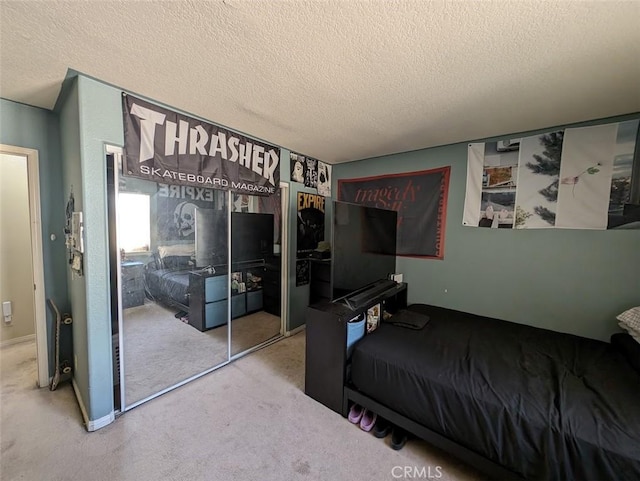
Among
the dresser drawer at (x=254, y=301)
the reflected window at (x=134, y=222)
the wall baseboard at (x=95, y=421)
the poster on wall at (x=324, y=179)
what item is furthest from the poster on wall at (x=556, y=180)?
the wall baseboard at (x=95, y=421)

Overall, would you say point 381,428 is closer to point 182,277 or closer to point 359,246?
point 359,246

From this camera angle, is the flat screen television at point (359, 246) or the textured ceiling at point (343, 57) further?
the flat screen television at point (359, 246)

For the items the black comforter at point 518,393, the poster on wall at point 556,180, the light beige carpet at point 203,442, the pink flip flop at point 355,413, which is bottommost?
the light beige carpet at point 203,442

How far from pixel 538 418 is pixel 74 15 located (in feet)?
9.66

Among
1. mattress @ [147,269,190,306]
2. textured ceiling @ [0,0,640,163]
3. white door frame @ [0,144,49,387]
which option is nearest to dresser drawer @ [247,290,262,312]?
mattress @ [147,269,190,306]

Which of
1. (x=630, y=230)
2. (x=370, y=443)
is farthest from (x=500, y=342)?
(x=630, y=230)

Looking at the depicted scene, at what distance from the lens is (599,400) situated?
4.23 feet

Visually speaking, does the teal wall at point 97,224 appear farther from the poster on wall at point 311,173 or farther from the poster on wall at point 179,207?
the poster on wall at point 311,173

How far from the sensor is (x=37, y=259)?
2182mm

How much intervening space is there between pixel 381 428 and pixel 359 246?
1.41m

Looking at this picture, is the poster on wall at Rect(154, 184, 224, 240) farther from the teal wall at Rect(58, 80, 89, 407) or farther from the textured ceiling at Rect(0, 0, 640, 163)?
the textured ceiling at Rect(0, 0, 640, 163)

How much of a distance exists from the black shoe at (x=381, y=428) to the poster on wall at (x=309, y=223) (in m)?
2.07

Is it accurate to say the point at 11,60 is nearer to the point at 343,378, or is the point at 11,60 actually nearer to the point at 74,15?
the point at 74,15

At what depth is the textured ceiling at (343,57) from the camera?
1.13 metres
